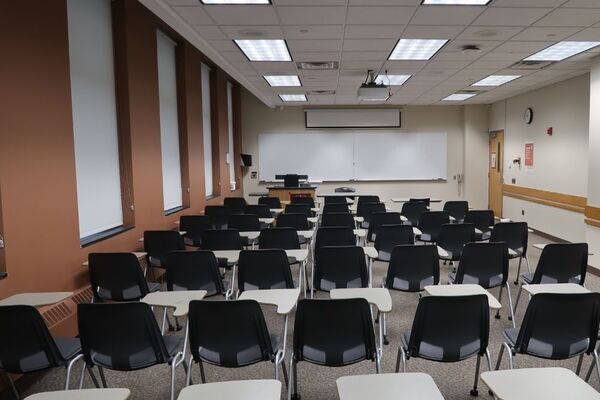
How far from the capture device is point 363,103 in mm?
12492

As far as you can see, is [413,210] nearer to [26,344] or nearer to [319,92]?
[319,92]

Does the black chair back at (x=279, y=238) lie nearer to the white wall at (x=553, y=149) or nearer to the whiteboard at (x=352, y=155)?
the white wall at (x=553, y=149)

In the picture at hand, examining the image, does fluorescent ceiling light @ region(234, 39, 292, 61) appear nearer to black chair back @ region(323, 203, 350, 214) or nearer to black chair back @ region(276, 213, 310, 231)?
black chair back @ region(276, 213, 310, 231)

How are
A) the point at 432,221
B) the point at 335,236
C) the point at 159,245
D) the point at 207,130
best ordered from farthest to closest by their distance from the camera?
the point at 207,130
the point at 432,221
the point at 335,236
the point at 159,245

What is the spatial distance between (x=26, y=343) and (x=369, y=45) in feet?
17.0

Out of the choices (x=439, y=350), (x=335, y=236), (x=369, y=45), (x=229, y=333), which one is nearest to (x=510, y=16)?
(x=369, y=45)

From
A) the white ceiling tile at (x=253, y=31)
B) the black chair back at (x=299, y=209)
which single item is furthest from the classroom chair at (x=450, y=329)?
the black chair back at (x=299, y=209)

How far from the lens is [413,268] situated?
4.13 m

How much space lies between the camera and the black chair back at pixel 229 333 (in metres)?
2.56

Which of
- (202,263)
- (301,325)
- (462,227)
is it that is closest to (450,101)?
(462,227)

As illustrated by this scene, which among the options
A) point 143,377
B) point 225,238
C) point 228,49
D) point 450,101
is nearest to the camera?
point 143,377

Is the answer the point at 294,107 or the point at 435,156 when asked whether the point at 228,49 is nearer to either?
the point at 294,107

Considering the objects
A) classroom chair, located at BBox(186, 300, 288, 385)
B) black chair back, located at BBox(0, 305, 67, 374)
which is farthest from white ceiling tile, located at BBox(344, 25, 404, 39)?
black chair back, located at BBox(0, 305, 67, 374)

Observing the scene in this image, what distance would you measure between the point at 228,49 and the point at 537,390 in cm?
572
